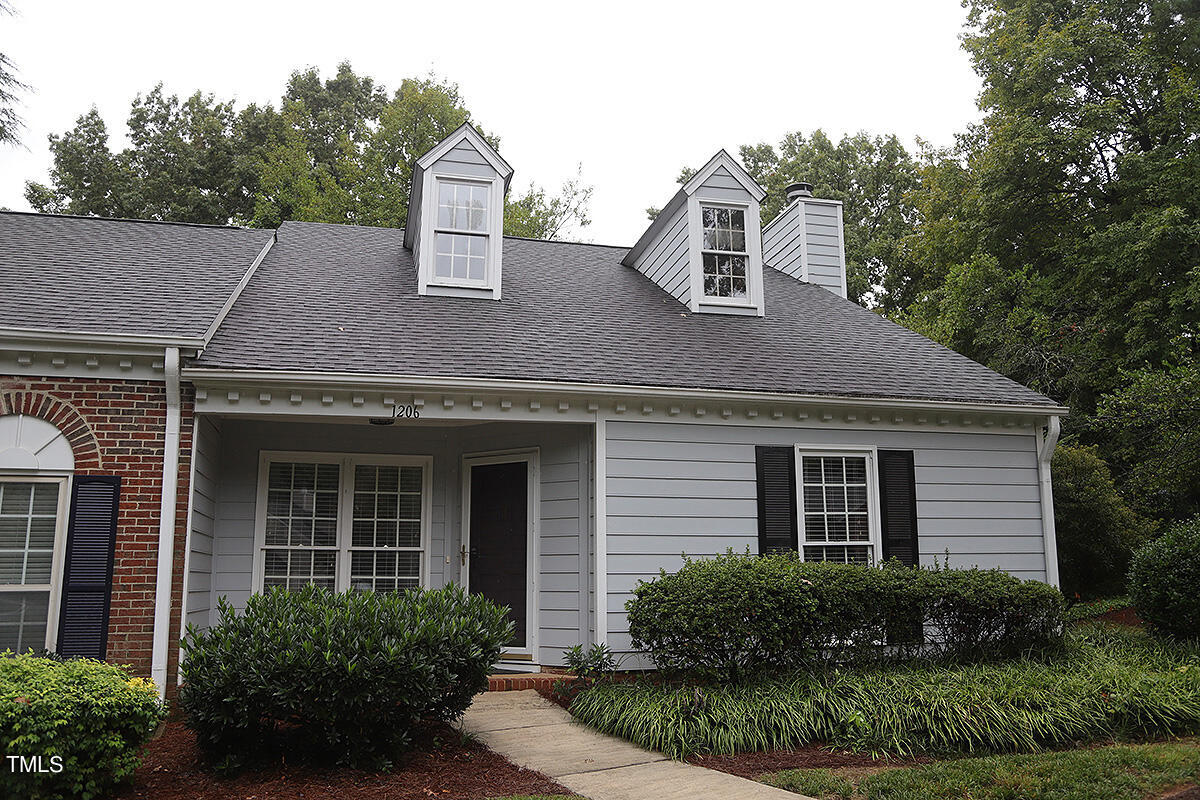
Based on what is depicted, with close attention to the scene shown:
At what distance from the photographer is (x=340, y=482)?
950 cm

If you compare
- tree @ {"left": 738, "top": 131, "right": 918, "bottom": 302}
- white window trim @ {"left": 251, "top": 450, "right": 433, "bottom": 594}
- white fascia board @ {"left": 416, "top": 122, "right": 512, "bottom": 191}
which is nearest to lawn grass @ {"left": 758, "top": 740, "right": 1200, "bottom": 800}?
white window trim @ {"left": 251, "top": 450, "right": 433, "bottom": 594}

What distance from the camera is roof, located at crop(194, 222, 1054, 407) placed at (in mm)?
8594

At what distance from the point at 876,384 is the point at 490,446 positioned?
445cm

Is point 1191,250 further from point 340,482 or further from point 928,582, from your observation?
point 340,482

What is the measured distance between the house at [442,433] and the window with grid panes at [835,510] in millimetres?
32

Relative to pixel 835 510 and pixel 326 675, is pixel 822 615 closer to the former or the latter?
pixel 835 510

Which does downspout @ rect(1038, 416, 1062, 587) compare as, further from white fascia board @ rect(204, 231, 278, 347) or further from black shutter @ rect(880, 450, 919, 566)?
white fascia board @ rect(204, 231, 278, 347)

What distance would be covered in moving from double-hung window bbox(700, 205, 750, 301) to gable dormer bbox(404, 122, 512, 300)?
2793 millimetres

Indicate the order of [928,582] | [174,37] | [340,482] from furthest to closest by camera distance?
[174,37], [340,482], [928,582]

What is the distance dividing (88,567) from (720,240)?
8.23 metres

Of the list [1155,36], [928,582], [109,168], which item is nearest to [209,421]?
[928,582]

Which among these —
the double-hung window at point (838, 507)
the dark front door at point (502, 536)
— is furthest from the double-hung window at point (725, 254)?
Result: the dark front door at point (502, 536)

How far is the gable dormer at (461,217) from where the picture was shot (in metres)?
10.6

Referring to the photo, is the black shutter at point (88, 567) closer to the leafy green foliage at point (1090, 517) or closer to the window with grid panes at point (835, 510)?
the window with grid panes at point (835, 510)
